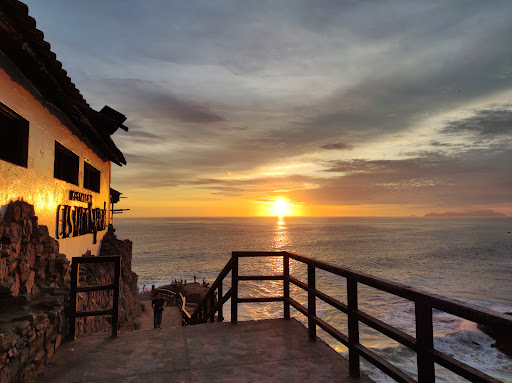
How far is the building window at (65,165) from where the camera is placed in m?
8.38

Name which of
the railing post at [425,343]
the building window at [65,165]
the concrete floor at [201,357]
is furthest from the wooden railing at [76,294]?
the railing post at [425,343]

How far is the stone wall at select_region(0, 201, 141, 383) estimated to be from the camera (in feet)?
12.2

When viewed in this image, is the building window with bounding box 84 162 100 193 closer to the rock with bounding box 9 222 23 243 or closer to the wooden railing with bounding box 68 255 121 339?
the rock with bounding box 9 222 23 243

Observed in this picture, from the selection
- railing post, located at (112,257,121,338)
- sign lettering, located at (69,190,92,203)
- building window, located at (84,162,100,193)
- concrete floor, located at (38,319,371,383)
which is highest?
building window, located at (84,162,100,193)

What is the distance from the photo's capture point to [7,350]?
346 cm

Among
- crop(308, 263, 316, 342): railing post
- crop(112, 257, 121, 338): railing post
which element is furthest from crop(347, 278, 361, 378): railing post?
crop(112, 257, 121, 338): railing post

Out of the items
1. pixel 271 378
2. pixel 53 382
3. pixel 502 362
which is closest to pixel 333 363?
pixel 271 378

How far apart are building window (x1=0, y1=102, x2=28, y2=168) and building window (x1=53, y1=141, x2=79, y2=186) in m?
1.79

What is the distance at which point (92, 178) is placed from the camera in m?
13.0

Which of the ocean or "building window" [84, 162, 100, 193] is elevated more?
"building window" [84, 162, 100, 193]

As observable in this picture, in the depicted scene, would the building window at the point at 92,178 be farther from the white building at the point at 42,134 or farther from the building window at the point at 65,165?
the building window at the point at 65,165

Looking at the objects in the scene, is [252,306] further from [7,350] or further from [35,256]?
[7,350]

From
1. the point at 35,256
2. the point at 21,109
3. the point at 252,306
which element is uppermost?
the point at 21,109

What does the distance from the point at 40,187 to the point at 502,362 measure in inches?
1104
